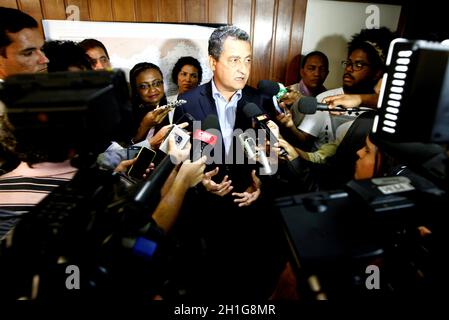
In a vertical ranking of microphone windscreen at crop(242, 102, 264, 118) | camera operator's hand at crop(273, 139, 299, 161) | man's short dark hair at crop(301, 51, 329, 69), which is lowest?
camera operator's hand at crop(273, 139, 299, 161)

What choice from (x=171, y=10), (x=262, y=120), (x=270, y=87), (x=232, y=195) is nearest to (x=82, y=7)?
(x=171, y=10)

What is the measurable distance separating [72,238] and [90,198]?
0.41 ft

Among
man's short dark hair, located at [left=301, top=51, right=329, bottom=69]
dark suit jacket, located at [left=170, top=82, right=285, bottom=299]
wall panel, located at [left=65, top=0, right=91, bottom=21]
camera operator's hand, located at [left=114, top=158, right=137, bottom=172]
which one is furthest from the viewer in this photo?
man's short dark hair, located at [left=301, top=51, right=329, bottom=69]

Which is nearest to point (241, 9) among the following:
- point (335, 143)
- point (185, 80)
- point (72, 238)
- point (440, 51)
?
point (185, 80)

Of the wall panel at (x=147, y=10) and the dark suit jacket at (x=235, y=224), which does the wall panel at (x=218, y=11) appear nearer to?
the wall panel at (x=147, y=10)

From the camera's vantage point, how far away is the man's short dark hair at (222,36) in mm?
1872

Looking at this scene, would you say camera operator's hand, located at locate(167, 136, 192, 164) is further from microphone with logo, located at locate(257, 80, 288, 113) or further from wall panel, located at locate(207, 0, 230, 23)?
wall panel, located at locate(207, 0, 230, 23)

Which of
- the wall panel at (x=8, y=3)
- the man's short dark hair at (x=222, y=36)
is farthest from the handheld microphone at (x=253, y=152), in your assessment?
the wall panel at (x=8, y=3)

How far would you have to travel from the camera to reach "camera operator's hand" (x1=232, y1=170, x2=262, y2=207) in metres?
1.99

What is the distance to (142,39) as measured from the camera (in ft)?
8.41

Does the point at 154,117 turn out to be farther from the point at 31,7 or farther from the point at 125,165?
the point at 31,7

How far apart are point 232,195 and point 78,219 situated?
1.52 metres

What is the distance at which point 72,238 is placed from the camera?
0.56 m

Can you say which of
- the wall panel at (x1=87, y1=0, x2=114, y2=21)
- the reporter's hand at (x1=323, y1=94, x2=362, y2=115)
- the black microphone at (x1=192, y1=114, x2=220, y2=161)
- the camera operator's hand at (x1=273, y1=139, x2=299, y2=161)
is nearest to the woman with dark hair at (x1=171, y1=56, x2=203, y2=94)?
the wall panel at (x1=87, y1=0, x2=114, y2=21)
